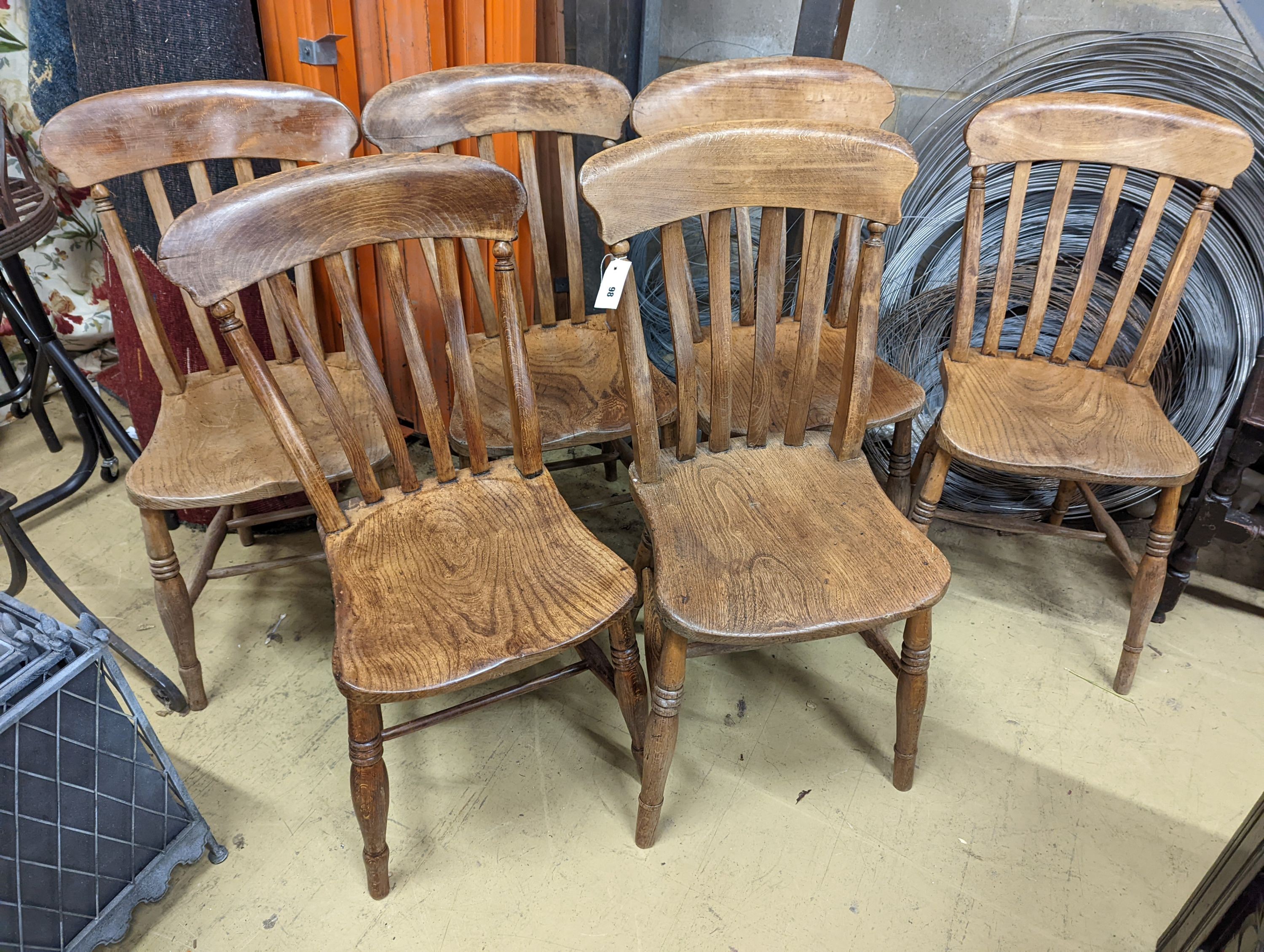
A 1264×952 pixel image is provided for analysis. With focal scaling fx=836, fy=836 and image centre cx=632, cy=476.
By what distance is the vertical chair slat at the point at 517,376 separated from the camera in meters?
1.30

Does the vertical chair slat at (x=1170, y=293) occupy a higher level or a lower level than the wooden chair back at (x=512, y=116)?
lower

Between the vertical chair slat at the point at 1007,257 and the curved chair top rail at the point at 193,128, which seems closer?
the curved chair top rail at the point at 193,128

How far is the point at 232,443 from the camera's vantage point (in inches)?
59.5

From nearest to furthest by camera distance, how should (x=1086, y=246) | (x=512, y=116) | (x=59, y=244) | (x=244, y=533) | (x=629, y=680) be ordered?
(x=629, y=680)
(x=512, y=116)
(x=1086, y=246)
(x=244, y=533)
(x=59, y=244)

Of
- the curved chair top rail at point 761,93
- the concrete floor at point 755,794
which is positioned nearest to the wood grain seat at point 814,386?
the curved chair top rail at point 761,93

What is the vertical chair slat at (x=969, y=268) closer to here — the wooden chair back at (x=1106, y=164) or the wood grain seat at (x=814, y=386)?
the wooden chair back at (x=1106, y=164)

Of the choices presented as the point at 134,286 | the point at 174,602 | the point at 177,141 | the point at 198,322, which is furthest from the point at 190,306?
the point at 174,602

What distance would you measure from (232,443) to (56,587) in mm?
570

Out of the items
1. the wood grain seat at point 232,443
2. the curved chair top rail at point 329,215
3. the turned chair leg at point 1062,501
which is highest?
the curved chair top rail at point 329,215

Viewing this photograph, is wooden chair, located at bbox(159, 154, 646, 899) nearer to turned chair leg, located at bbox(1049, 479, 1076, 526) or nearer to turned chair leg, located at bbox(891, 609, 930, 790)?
turned chair leg, located at bbox(891, 609, 930, 790)

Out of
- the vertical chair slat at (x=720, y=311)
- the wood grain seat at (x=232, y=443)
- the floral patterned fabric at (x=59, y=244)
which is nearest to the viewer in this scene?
the vertical chair slat at (x=720, y=311)

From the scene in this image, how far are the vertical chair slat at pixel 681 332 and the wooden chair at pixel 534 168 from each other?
0.15 m

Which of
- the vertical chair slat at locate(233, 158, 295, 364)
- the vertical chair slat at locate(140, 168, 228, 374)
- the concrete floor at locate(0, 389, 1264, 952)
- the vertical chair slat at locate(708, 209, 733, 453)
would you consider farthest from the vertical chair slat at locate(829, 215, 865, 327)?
the vertical chair slat at locate(140, 168, 228, 374)

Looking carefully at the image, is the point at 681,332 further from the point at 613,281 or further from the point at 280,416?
the point at 280,416
